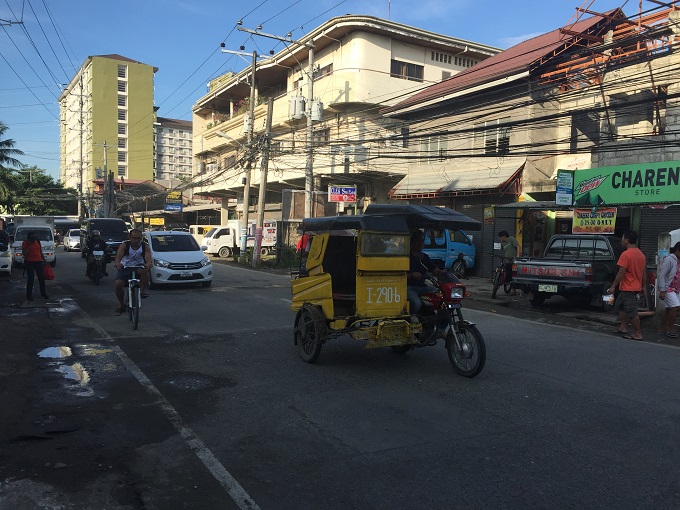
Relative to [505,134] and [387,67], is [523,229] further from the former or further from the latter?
[387,67]

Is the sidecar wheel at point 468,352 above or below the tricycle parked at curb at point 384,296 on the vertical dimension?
below

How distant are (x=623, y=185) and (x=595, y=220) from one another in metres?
2.26

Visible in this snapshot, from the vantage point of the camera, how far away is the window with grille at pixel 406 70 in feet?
98.9

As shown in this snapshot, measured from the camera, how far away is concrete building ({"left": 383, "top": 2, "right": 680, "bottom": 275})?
16.7 metres

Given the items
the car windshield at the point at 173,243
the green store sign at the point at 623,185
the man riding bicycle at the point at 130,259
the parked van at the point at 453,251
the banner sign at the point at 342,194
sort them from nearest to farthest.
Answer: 1. the man riding bicycle at the point at 130,259
2. the green store sign at the point at 623,185
3. the car windshield at the point at 173,243
4. the parked van at the point at 453,251
5. the banner sign at the point at 342,194

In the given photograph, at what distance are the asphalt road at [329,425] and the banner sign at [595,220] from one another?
6.17 meters

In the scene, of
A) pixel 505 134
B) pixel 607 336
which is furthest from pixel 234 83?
Result: pixel 607 336

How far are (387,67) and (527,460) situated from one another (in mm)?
27568

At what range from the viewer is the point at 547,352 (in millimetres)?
8570

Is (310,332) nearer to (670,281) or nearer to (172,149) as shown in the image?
(670,281)

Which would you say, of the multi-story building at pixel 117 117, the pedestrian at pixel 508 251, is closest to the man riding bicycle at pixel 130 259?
the pedestrian at pixel 508 251

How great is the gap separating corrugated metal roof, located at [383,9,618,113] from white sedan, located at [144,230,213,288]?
1192 centimetres

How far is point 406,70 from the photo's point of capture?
30.7 m

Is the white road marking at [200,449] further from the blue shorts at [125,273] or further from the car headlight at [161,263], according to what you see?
the car headlight at [161,263]
